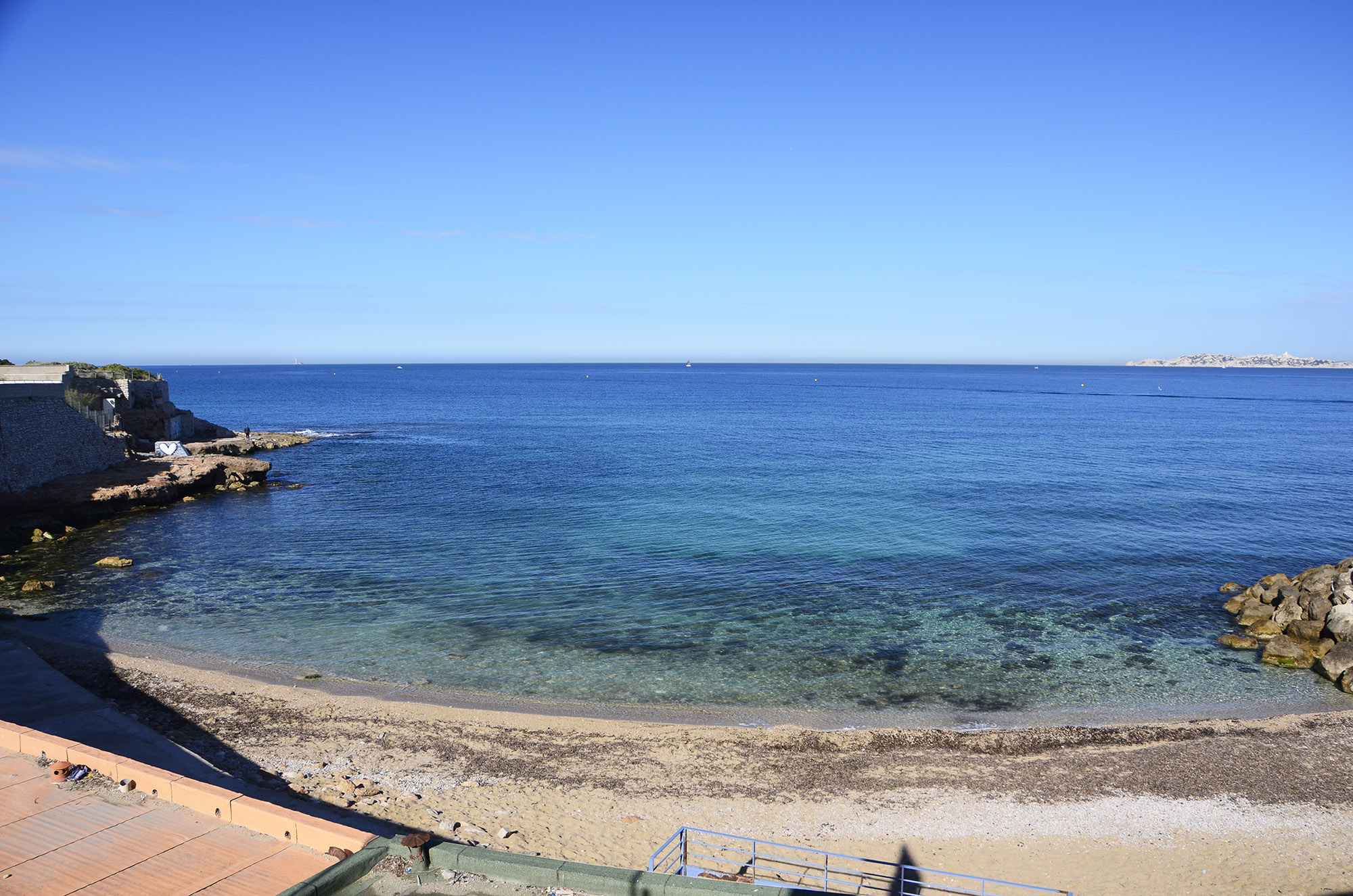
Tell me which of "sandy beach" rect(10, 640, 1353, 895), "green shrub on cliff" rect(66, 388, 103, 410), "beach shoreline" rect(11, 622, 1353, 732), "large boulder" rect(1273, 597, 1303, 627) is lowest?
"beach shoreline" rect(11, 622, 1353, 732)

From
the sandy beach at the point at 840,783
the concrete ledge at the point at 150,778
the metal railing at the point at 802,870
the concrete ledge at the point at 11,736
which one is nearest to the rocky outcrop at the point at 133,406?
the sandy beach at the point at 840,783

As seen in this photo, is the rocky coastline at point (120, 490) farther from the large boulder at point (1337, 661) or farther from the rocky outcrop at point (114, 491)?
the large boulder at point (1337, 661)

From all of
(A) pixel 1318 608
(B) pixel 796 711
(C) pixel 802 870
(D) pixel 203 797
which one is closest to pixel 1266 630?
(A) pixel 1318 608

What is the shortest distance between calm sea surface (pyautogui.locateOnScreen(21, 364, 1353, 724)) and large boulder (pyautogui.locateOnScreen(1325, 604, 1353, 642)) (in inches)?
82.3

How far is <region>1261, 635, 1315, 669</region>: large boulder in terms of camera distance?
78.4ft

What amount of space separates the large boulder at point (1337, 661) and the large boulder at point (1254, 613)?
3.32 metres

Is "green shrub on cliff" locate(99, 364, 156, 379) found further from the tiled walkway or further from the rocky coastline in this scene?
the tiled walkway

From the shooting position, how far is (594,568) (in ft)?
107

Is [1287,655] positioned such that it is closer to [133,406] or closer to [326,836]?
[326,836]

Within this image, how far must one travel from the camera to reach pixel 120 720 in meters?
17.8

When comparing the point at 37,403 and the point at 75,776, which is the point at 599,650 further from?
the point at 37,403

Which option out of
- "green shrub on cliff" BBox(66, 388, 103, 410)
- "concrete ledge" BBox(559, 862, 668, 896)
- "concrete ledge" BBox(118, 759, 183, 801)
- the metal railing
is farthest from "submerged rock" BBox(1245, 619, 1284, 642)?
"green shrub on cliff" BBox(66, 388, 103, 410)

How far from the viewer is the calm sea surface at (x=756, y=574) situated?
22359mm

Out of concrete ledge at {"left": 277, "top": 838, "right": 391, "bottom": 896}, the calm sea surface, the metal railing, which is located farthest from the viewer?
the calm sea surface
